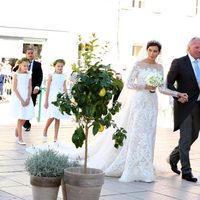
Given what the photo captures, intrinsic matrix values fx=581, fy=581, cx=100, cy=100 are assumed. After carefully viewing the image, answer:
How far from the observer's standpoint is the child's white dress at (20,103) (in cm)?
1155

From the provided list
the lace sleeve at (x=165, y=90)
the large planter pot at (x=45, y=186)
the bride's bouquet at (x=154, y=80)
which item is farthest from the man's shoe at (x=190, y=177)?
the large planter pot at (x=45, y=186)

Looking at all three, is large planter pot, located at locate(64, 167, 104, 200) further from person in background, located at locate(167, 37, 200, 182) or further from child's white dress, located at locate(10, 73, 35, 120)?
child's white dress, located at locate(10, 73, 35, 120)

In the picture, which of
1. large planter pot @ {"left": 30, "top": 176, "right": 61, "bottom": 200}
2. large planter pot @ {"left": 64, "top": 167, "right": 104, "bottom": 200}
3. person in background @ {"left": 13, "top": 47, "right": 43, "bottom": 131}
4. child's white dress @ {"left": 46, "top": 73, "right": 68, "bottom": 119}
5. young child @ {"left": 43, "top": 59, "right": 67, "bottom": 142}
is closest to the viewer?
large planter pot @ {"left": 64, "top": 167, "right": 104, "bottom": 200}

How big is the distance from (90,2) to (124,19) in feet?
6.90

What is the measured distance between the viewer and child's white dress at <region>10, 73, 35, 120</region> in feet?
37.9

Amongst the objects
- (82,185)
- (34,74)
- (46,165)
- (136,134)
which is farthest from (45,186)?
(34,74)

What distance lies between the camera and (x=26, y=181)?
7562mm

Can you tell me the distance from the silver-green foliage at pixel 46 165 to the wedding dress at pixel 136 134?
2.39 metres

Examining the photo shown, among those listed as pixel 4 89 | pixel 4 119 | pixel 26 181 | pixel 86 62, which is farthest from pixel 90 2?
pixel 86 62

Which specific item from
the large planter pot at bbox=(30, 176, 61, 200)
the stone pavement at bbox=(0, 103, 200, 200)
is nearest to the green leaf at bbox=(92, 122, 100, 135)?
the large planter pot at bbox=(30, 176, 61, 200)

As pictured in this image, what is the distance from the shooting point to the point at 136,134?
8.33 meters

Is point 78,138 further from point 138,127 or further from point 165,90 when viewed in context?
point 165,90

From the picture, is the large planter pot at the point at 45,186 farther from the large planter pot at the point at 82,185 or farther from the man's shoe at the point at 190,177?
→ the man's shoe at the point at 190,177

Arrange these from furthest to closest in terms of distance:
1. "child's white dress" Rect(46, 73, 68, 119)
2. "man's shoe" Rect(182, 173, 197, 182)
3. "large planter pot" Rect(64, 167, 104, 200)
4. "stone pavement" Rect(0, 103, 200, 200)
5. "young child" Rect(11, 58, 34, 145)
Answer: "child's white dress" Rect(46, 73, 68, 119) < "young child" Rect(11, 58, 34, 145) < "man's shoe" Rect(182, 173, 197, 182) < "stone pavement" Rect(0, 103, 200, 200) < "large planter pot" Rect(64, 167, 104, 200)
